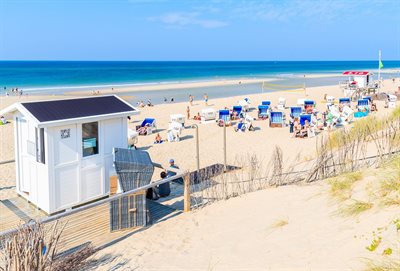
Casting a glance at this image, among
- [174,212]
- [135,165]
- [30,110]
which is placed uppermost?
A: [30,110]

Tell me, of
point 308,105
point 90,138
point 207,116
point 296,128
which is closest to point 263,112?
point 207,116

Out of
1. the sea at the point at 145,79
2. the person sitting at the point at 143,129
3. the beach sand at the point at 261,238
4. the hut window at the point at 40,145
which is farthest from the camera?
the sea at the point at 145,79

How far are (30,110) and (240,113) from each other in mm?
14648

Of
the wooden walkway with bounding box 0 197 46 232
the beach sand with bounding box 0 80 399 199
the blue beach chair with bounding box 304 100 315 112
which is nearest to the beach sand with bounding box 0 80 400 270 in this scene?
the wooden walkway with bounding box 0 197 46 232

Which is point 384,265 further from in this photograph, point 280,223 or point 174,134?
point 174,134

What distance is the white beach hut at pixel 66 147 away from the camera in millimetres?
7039

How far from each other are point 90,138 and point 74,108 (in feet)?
2.10

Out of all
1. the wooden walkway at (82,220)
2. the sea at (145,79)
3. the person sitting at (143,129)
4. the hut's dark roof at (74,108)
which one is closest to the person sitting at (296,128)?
the person sitting at (143,129)

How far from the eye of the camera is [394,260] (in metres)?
3.62

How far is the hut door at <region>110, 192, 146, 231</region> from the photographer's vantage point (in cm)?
662

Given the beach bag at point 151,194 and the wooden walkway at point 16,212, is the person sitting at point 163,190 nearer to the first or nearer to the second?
the beach bag at point 151,194

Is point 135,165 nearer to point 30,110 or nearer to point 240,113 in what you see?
point 30,110

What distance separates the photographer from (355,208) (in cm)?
523

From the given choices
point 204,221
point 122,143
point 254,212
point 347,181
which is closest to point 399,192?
point 347,181
